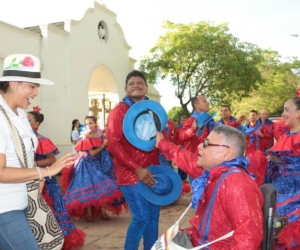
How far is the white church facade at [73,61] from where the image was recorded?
44.7 ft

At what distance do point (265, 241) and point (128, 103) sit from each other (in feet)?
6.19

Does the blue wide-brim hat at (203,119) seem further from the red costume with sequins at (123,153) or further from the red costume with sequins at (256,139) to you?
the red costume with sequins at (256,139)

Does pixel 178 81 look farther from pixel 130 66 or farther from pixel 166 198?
pixel 166 198

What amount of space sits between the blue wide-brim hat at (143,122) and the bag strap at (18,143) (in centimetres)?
106

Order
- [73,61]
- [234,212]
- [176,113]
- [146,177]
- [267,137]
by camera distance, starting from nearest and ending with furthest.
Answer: [234,212]
[146,177]
[267,137]
[73,61]
[176,113]

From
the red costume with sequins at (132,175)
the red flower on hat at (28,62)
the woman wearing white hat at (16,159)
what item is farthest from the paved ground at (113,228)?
the red flower on hat at (28,62)

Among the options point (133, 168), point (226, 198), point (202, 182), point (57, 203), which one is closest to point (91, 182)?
point (57, 203)

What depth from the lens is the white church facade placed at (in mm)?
13614

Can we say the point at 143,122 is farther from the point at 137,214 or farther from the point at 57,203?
the point at 57,203

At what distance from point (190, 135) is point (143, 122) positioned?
9.00 ft

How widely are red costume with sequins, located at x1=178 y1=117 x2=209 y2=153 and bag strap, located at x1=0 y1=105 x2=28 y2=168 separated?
3.73 m

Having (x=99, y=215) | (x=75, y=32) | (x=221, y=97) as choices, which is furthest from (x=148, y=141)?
(x=221, y=97)

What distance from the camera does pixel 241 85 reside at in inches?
753

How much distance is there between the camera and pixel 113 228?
5.73 m
